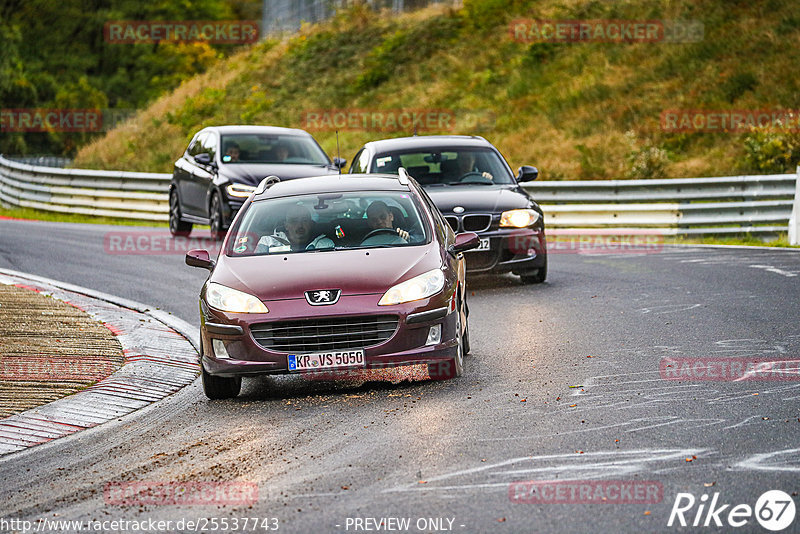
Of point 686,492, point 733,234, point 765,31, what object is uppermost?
point 765,31

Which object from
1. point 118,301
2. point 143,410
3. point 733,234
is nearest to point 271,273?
point 143,410

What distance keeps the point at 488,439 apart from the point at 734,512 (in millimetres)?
A: 1887

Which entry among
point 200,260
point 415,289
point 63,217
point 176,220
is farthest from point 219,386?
point 63,217

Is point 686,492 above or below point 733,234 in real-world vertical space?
above

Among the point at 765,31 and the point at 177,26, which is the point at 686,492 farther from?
the point at 177,26

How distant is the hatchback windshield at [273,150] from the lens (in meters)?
20.4

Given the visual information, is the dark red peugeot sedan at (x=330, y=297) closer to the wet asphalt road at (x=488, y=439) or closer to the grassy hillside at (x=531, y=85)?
the wet asphalt road at (x=488, y=439)

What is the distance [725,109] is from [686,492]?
91.6 feet

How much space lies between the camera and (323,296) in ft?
28.3

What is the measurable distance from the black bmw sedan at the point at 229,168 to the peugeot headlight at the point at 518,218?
5638 millimetres

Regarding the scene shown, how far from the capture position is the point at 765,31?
35.3m

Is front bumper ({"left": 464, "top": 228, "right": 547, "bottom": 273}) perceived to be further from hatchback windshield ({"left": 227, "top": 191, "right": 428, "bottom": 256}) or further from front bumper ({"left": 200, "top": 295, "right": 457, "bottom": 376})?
front bumper ({"left": 200, "top": 295, "right": 457, "bottom": 376})

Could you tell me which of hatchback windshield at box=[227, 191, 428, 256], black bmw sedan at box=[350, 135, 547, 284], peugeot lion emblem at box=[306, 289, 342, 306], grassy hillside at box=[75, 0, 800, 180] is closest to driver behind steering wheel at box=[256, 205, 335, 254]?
hatchback windshield at box=[227, 191, 428, 256]

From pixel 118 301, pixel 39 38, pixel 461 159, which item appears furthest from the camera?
pixel 39 38
